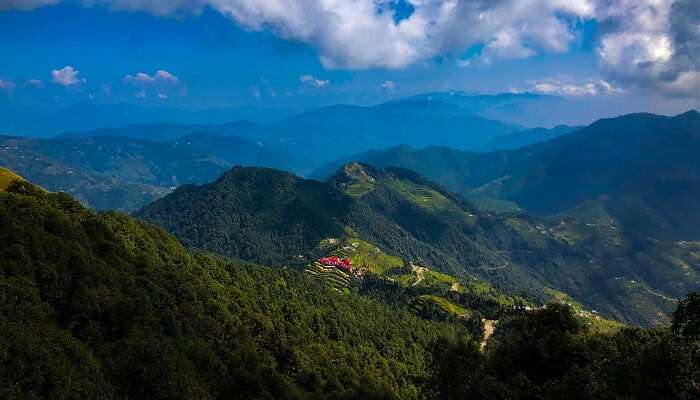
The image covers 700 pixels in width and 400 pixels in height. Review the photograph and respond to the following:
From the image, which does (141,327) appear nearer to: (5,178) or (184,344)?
(184,344)

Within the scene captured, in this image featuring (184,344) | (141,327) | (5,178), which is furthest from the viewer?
(5,178)

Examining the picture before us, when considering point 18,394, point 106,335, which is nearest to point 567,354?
point 18,394

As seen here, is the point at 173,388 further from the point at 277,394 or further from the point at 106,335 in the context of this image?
the point at 106,335

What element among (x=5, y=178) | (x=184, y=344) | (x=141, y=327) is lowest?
(x=184, y=344)

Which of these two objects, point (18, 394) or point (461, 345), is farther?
point (461, 345)

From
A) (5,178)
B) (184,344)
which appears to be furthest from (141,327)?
(5,178)

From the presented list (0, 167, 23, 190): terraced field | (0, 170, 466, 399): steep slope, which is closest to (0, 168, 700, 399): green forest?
(0, 170, 466, 399): steep slope

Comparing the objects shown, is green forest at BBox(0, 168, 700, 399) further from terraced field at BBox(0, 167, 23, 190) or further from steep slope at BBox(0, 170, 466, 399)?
terraced field at BBox(0, 167, 23, 190)

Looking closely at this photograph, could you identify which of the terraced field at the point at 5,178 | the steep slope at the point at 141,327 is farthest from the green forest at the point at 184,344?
the terraced field at the point at 5,178

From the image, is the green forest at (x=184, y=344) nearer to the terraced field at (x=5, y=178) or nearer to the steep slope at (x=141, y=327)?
the steep slope at (x=141, y=327)
